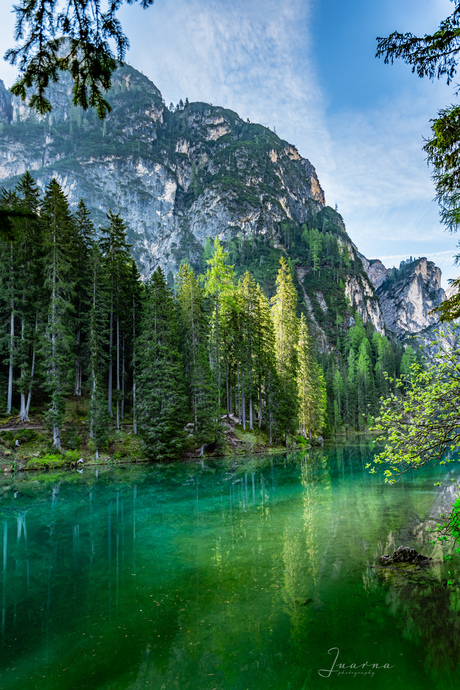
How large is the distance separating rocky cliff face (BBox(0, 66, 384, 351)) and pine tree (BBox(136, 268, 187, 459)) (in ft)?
265

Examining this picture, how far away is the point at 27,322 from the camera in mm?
29703

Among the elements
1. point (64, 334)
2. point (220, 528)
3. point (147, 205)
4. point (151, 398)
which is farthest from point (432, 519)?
point (147, 205)

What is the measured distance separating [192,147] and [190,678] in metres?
209

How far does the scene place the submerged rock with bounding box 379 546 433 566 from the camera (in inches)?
356

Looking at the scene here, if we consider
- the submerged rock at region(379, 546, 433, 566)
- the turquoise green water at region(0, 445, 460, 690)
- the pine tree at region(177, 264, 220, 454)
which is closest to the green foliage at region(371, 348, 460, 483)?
the turquoise green water at region(0, 445, 460, 690)

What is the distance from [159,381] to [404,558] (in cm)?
2420

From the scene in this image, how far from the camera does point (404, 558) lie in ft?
30.0

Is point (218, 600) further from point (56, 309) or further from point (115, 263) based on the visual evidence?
point (115, 263)

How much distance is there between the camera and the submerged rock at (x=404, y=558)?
A: 9.05 m

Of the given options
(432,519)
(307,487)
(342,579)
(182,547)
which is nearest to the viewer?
(342,579)

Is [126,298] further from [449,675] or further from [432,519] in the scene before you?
[449,675]

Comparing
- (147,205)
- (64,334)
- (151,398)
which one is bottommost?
(151,398)

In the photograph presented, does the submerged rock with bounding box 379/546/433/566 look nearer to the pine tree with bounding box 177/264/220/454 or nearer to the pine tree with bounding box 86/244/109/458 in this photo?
the pine tree with bounding box 86/244/109/458

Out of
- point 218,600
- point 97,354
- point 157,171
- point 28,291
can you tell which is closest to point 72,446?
point 97,354
